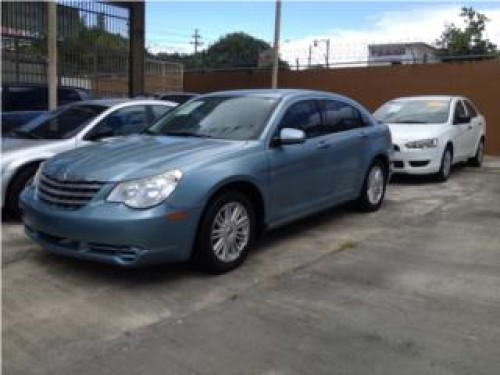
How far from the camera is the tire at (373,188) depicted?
27.6 ft

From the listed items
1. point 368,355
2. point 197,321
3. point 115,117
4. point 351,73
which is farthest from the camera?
point 351,73

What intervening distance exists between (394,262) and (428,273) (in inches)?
16.1

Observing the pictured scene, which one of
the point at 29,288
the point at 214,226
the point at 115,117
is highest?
the point at 115,117

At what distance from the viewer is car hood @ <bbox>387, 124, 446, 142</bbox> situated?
37.1 feet

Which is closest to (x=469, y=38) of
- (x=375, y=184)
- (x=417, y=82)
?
(x=417, y=82)

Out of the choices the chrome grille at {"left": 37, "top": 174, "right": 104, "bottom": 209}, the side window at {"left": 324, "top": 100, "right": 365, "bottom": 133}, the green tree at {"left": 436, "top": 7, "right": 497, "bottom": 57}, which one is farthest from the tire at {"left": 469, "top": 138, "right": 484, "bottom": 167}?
the green tree at {"left": 436, "top": 7, "right": 497, "bottom": 57}

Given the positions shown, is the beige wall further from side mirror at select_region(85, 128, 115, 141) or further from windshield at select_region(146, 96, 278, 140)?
windshield at select_region(146, 96, 278, 140)

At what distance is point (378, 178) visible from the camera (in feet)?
28.6

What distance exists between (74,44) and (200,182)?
13.8m

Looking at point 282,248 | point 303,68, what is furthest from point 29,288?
point 303,68

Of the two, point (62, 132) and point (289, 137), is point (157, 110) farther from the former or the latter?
point (289, 137)

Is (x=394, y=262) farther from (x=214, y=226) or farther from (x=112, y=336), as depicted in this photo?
(x=112, y=336)

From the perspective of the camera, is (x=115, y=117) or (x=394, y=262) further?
(x=115, y=117)

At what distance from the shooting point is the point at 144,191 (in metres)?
5.37
